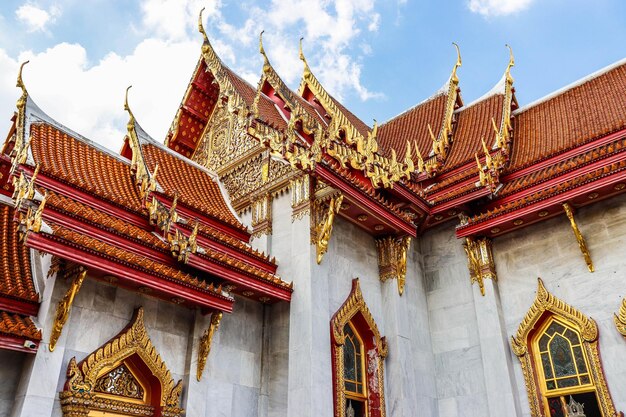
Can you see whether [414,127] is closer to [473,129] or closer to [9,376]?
[473,129]

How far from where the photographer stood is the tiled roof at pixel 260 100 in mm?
10262

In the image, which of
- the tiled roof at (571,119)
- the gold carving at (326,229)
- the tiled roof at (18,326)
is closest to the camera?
the tiled roof at (18,326)

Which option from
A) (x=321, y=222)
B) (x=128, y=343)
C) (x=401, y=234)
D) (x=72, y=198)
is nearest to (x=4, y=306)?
(x=128, y=343)

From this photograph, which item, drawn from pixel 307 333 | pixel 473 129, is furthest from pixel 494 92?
pixel 307 333

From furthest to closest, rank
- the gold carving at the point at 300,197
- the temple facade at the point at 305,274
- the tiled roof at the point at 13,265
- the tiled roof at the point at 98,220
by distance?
the gold carving at the point at 300,197
the tiled roof at the point at 98,220
the temple facade at the point at 305,274
the tiled roof at the point at 13,265

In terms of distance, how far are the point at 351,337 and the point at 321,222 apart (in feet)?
5.62

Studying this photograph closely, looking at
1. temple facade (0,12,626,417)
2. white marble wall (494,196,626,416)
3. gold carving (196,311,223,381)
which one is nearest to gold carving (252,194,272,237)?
temple facade (0,12,626,417)

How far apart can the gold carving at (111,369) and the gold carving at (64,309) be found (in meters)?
0.29

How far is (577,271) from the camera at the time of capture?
7.96m

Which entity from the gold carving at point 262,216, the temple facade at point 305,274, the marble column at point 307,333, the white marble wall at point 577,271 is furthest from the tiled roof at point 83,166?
the white marble wall at point 577,271

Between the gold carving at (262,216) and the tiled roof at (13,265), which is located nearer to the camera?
the tiled roof at (13,265)

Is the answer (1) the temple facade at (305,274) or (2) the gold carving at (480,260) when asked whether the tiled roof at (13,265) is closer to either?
(1) the temple facade at (305,274)

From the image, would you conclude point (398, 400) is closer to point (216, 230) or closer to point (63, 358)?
point (216, 230)

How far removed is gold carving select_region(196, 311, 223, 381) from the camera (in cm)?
635
